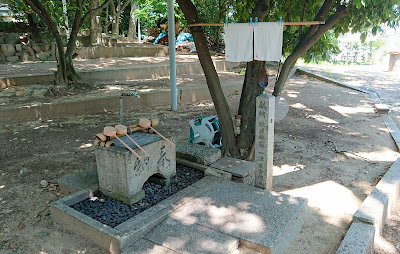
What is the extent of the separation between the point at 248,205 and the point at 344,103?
8340 mm

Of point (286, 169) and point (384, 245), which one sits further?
point (286, 169)

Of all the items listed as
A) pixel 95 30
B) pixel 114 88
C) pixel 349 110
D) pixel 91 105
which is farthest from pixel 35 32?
pixel 349 110

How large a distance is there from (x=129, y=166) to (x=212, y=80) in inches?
89.4

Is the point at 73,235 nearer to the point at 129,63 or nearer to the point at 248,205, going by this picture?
the point at 248,205

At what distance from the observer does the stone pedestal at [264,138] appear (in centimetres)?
421

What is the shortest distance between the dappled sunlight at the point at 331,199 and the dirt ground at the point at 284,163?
0.5 inches

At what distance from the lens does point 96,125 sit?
8.01 metres

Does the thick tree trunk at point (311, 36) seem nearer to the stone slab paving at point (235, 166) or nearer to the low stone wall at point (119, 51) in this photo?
the stone slab paving at point (235, 166)

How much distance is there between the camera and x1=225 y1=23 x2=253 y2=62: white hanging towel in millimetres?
4926

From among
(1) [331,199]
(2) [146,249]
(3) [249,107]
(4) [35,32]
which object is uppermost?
(4) [35,32]

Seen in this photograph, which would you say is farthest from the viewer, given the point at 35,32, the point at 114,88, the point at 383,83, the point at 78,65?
the point at 35,32

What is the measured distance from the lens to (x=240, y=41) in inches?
197

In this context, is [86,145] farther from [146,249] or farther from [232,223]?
[232,223]

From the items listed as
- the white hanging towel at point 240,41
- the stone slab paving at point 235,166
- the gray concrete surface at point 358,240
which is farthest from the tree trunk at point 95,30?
the gray concrete surface at point 358,240
